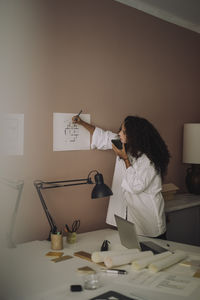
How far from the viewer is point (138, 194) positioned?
9.40 feet

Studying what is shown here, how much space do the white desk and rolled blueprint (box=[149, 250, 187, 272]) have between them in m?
0.12

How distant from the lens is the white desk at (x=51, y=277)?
1696mm

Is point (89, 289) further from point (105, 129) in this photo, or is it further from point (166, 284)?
point (105, 129)

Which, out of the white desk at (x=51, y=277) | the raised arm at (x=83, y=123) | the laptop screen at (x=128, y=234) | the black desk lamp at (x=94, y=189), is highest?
the raised arm at (x=83, y=123)

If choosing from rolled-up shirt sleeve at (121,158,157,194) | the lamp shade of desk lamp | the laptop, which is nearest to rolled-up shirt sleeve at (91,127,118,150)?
rolled-up shirt sleeve at (121,158,157,194)

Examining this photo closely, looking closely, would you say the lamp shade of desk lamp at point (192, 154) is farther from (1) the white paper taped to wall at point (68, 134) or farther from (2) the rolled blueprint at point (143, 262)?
(2) the rolled blueprint at point (143, 262)

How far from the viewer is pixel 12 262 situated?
7.06 ft

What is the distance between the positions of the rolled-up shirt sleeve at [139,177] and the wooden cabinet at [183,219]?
2.04 feet

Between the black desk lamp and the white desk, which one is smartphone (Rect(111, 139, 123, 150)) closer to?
the black desk lamp

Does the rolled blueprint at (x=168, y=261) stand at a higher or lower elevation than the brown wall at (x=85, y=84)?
lower

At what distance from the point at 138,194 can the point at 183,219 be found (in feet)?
2.95

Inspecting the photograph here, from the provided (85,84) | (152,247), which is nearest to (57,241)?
(152,247)

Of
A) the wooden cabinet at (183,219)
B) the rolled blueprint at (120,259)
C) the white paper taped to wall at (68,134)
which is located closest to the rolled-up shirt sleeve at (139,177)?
the white paper taped to wall at (68,134)

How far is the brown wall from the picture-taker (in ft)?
8.77
